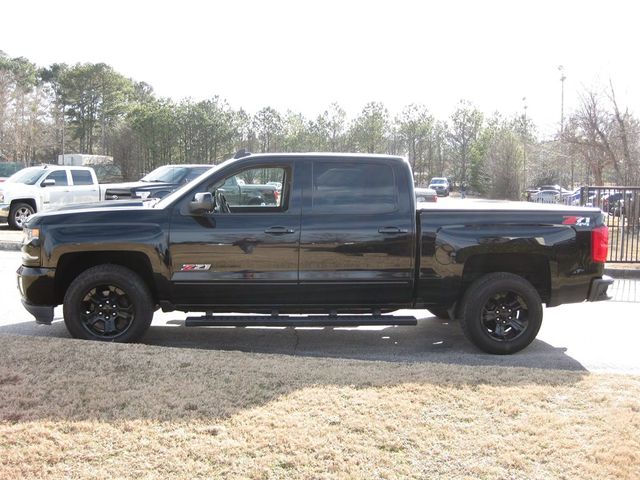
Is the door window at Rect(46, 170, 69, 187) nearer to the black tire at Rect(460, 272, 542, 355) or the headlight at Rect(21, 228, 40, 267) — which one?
the headlight at Rect(21, 228, 40, 267)

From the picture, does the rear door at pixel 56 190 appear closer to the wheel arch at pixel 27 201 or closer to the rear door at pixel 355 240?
the wheel arch at pixel 27 201

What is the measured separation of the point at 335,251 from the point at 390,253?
54cm

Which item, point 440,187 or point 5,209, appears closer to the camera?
point 5,209

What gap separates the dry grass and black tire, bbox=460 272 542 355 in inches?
43.8

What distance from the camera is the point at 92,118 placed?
72000 millimetres

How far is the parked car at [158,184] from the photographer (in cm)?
1811

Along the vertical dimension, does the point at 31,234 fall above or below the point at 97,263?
above

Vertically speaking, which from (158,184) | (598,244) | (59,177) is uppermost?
(59,177)

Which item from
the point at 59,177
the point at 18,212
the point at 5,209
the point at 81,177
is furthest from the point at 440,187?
the point at 5,209

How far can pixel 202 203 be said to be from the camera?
239 inches

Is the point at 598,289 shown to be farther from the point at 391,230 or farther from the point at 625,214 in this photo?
the point at 625,214

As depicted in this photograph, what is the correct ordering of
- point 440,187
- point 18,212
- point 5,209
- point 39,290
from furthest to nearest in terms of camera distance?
point 440,187, point 18,212, point 5,209, point 39,290

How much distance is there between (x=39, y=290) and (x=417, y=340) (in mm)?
3954

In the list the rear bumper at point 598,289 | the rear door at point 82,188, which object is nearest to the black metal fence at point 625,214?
the rear bumper at point 598,289
